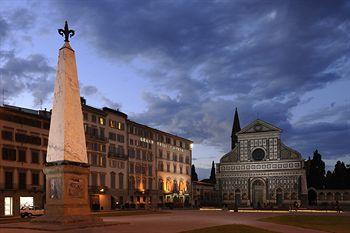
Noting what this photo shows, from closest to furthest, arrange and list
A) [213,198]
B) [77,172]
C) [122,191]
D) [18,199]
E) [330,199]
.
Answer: [77,172], [18,199], [122,191], [330,199], [213,198]

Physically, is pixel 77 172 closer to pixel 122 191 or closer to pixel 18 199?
pixel 18 199

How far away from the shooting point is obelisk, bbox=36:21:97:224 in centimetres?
3014

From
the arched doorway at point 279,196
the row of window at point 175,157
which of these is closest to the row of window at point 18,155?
the row of window at point 175,157

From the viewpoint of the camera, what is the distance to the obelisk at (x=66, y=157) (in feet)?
98.9

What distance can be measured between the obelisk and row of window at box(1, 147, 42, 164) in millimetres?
26130

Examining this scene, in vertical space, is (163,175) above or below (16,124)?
below

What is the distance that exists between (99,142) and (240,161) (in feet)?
137

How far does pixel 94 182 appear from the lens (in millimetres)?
73125

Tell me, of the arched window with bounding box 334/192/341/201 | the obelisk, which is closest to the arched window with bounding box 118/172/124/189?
the arched window with bounding box 334/192/341/201

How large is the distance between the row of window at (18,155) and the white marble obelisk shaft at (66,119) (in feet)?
85.7

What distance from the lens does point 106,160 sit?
76.8 metres

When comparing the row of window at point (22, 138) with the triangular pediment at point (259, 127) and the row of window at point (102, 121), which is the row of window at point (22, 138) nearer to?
the row of window at point (102, 121)

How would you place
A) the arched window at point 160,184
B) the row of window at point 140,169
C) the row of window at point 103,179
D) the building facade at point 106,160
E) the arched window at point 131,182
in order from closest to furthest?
1. the building facade at point 106,160
2. the row of window at point 103,179
3. the arched window at point 131,182
4. the row of window at point 140,169
5. the arched window at point 160,184

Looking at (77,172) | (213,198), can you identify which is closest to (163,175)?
(213,198)
